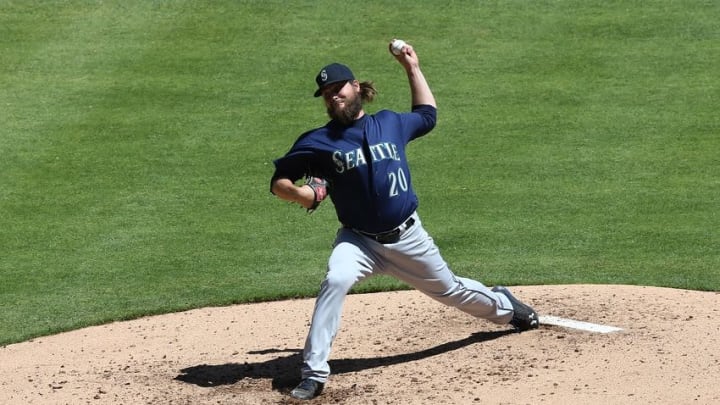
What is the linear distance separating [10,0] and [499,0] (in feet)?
19.6

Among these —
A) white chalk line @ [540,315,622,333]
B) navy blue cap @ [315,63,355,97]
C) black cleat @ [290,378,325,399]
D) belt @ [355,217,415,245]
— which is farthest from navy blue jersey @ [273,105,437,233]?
white chalk line @ [540,315,622,333]

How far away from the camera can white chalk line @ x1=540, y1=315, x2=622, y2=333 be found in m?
7.29

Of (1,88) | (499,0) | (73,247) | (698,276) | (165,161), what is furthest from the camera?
(499,0)

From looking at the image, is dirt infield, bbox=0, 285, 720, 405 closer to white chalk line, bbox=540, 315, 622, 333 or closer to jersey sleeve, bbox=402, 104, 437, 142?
white chalk line, bbox=540, 315, 622, 333

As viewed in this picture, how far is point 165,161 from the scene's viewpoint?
11.2 metres

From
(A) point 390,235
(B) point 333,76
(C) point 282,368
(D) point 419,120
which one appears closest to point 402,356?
(C) point 282,368

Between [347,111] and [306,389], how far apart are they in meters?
1.50

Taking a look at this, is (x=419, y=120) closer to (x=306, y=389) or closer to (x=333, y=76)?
(x=333, y=76)

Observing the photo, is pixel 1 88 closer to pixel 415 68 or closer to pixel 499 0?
pixel 499 0

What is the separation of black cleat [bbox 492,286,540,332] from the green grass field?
4.39ft

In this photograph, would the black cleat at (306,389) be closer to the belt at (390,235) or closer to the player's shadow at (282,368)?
the player's shadow at (282,368)

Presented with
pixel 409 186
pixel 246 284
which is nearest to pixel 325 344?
pixel 409 186

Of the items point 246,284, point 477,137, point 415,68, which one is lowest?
point 246,284

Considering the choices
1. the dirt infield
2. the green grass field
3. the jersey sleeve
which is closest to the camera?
the dirt infield
